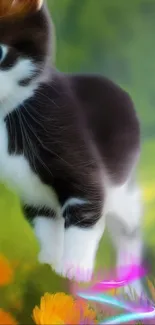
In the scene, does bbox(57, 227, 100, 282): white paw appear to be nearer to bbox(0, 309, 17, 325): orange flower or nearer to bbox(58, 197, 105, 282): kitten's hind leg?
bbox(58, 197, 105, 282): kitten's hind leg

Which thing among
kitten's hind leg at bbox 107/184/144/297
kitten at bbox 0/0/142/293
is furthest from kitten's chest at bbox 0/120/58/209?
kitten's hind leg at bbox 107/184/144/297

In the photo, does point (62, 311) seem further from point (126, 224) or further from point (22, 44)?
point (22, 44)

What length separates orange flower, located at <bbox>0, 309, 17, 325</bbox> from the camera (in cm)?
78

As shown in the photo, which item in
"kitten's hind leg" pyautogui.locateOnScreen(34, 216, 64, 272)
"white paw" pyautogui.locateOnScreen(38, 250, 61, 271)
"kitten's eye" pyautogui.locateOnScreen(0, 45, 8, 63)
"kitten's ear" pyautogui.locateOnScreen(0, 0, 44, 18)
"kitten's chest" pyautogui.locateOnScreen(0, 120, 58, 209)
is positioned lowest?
"white paw" pyautogui.locateOnScreen(38, 250, 61, 271)

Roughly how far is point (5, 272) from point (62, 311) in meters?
0.16

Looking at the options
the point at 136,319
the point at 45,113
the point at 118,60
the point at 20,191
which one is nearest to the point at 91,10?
the point at 118,60

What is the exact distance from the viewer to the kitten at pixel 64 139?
79 cm

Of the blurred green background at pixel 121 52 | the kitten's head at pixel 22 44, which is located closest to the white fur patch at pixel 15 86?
the kitten's head at pixel 22 44

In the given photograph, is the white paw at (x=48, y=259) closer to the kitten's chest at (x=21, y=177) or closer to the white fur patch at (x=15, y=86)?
the kitten's chest at (x=21, y=177)

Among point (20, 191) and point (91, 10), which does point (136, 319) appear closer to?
point (20, 191)

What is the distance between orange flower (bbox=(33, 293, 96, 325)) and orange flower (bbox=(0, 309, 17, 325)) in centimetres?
5

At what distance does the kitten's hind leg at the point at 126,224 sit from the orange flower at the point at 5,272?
0.64 feet

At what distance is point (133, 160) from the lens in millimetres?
903

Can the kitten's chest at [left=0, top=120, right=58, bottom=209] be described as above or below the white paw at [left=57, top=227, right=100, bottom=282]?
above
